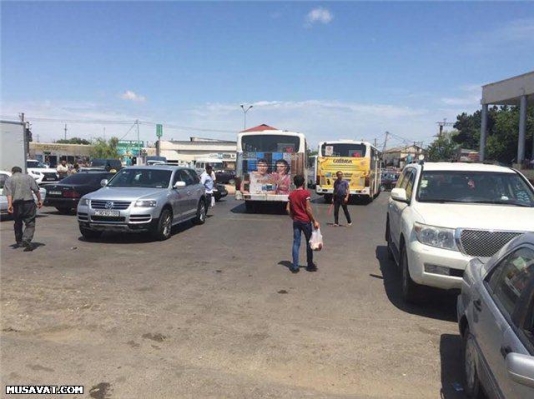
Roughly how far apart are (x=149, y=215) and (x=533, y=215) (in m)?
7.52

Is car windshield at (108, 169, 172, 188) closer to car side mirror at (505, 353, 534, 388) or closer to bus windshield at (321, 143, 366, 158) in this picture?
car side mirror at (505, 353, 534, 388)

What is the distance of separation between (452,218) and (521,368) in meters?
3.54

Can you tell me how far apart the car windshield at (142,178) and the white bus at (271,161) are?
548 cm

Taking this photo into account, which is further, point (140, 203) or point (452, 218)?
point (140, 203)

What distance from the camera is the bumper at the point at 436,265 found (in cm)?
557

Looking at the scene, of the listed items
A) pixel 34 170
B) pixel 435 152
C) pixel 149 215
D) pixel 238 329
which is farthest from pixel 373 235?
pixel 435 152

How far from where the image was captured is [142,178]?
1226cm

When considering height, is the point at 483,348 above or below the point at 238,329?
above

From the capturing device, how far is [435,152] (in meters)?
85.6

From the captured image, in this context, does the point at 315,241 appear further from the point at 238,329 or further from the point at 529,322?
the point at 529,322

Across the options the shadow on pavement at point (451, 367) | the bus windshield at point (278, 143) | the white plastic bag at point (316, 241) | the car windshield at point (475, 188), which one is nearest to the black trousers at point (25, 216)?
the white plastic bag at point (316, 241)

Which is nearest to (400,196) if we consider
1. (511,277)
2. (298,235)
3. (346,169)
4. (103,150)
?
(298,235)

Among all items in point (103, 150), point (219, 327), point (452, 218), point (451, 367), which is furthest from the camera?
point (103, 150)

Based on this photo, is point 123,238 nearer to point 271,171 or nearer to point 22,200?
point 22,200
